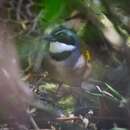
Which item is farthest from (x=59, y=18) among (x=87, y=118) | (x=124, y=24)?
(x=87, y=118)

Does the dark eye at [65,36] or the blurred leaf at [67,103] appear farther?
the blurred leaf at [67,103]

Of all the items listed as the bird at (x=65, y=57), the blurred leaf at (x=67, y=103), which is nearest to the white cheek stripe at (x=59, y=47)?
the bird at (x=65, y=57)

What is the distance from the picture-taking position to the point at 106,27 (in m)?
0.40

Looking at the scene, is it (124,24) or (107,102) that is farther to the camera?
(107,102)

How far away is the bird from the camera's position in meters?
0.53

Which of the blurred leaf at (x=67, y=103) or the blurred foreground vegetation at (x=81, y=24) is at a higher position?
the blurred foreground vegetation at (x=81, y=24)

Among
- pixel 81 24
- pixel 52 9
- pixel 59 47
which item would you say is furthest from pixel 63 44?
pixel 52 9

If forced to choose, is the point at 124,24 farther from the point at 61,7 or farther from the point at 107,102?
the point at 107,102

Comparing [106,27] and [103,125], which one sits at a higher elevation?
[106,27]

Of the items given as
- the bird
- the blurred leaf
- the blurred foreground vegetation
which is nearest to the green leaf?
the blurred foreground vegetation

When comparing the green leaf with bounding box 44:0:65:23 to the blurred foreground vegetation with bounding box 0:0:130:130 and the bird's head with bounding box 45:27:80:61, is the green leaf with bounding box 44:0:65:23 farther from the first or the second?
the bird's head with bounding box 45:27:80:61

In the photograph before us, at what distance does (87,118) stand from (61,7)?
0.64 m

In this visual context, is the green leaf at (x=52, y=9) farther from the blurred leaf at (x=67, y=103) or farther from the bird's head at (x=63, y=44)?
the blurred leaf at (x=67, y=103)

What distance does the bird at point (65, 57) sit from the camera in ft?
1.74
